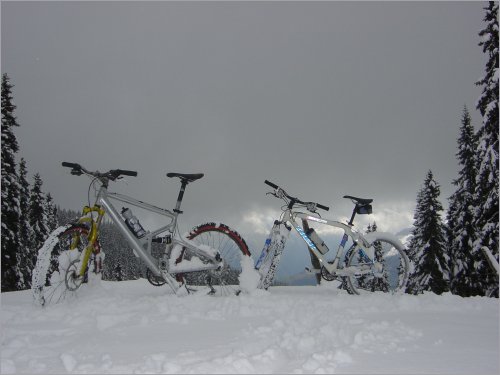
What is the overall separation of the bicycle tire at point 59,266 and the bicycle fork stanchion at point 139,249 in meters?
0.49

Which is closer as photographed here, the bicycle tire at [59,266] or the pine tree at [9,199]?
the bicycle tire at [59,266]

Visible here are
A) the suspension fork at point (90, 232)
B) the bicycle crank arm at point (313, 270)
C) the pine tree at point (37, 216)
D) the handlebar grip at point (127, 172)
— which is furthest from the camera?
the pine tree at point (37, 216)

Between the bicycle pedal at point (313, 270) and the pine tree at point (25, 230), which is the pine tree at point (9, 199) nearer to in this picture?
the pine tree at point (25, 230)

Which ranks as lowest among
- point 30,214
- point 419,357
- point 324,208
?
point 30,214

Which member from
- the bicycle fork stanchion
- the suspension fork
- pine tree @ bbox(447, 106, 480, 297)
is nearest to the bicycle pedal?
the bicycle fork stanchion

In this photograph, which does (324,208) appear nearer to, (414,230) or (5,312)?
(5,312)

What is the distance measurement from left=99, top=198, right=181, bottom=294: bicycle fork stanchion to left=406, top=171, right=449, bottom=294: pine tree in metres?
21.5

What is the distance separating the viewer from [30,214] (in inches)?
1160

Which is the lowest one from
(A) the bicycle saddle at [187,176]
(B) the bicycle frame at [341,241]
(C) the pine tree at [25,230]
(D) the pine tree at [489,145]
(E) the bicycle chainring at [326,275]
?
(C) the pine tree at [25,230]

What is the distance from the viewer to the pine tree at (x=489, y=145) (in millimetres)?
16672

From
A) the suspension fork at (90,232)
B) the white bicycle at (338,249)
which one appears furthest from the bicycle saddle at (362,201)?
the suspension fork at (90,232)

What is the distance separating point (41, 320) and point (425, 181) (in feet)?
86.8

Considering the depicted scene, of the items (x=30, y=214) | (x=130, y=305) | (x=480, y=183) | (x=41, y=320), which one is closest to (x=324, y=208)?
(x=130, y=305)

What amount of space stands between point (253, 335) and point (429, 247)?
967 inches
